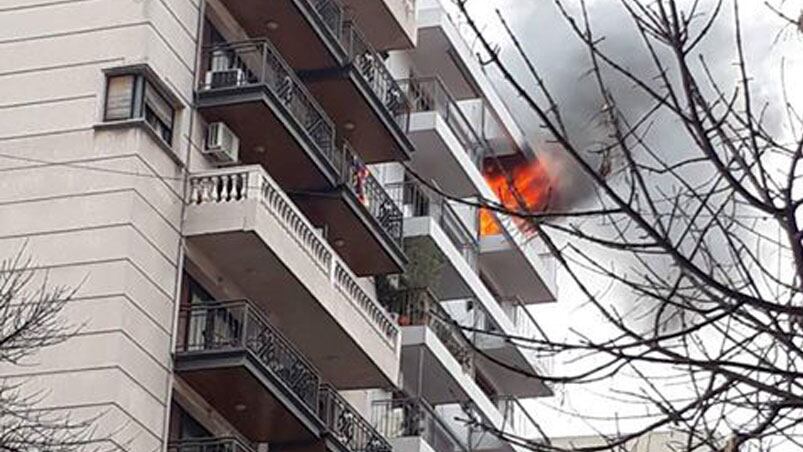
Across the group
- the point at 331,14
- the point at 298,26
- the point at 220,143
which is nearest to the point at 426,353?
the point at 331,14

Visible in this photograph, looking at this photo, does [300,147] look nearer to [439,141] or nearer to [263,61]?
[263,61]

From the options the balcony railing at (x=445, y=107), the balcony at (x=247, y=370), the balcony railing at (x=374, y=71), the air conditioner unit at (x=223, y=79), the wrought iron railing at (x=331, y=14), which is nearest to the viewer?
the balcony at (x=247, y=370)

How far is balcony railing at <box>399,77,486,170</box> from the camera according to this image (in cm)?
4431

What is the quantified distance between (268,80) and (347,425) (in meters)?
5.87

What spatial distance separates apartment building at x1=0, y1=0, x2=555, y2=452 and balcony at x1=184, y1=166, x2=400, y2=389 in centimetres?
4

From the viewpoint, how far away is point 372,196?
126 ft

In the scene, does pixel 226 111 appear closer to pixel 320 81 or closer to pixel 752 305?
pixel 320 81

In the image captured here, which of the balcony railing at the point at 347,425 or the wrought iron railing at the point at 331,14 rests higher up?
the wrought iron railing at the point at 331,14

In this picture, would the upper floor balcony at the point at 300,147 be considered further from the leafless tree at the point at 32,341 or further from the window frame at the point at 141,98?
the leafless tree at the point at 32,341

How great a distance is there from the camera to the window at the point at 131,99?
29797mm

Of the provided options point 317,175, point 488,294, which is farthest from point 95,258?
point 488,294

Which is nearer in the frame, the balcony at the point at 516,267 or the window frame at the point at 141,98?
the window frame at the point at 141,98

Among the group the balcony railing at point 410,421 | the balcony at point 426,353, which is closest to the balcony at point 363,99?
the balcony at point 426,353

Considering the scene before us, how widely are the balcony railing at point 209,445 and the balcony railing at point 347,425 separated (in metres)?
3.39
